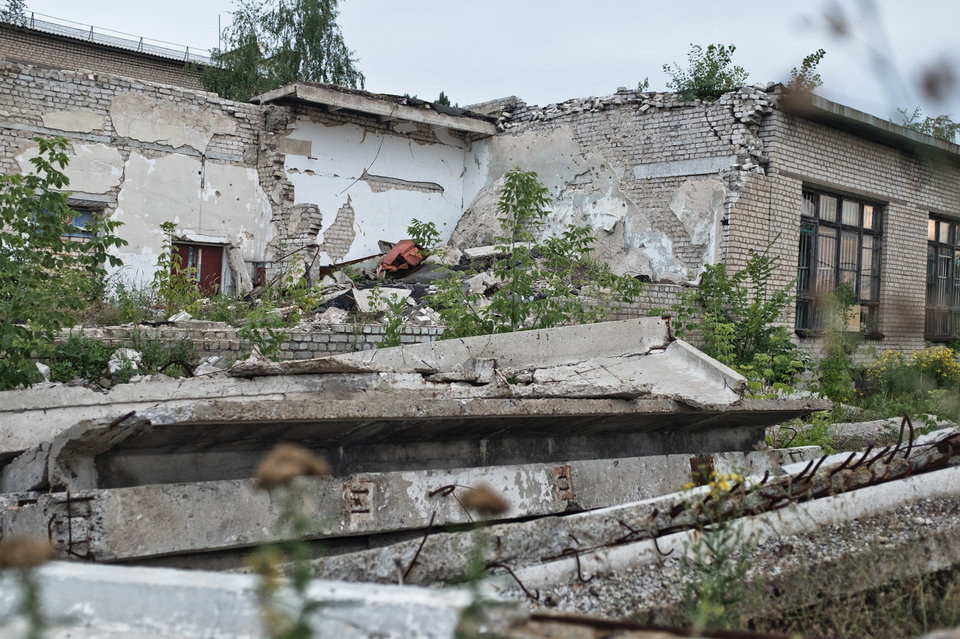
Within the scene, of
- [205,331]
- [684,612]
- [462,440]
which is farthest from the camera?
[205,331]

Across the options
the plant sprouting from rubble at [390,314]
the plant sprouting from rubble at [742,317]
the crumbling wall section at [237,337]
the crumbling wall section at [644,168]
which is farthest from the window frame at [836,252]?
the crumbling wall section at [237,337]

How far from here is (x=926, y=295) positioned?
1416 centimetres

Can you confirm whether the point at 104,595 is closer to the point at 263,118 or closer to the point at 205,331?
the point at 205,331

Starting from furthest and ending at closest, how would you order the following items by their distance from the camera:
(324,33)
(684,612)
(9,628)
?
(324,33) → (684,612) → (9,628)

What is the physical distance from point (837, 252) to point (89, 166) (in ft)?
34.8

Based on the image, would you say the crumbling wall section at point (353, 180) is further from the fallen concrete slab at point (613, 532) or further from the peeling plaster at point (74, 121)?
the fallen concrete slab at point (613, 532)

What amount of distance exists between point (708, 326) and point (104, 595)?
9018 mm

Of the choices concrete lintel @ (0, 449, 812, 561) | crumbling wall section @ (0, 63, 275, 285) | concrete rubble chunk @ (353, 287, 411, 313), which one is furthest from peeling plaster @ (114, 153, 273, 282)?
concrete lintel @ (0, 449, 812, 561)

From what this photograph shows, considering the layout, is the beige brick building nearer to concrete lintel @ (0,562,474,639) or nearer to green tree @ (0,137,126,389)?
green tree @ (0,137,126,389)

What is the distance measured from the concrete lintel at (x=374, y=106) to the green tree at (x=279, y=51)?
33.1ft

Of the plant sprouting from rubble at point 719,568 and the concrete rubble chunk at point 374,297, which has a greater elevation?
the concrete rubble chunk at point 374,297

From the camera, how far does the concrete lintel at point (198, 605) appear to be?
1.56 metres

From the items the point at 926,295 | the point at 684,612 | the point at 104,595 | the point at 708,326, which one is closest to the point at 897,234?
the point at 926,295

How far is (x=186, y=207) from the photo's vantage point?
36.9 feet
